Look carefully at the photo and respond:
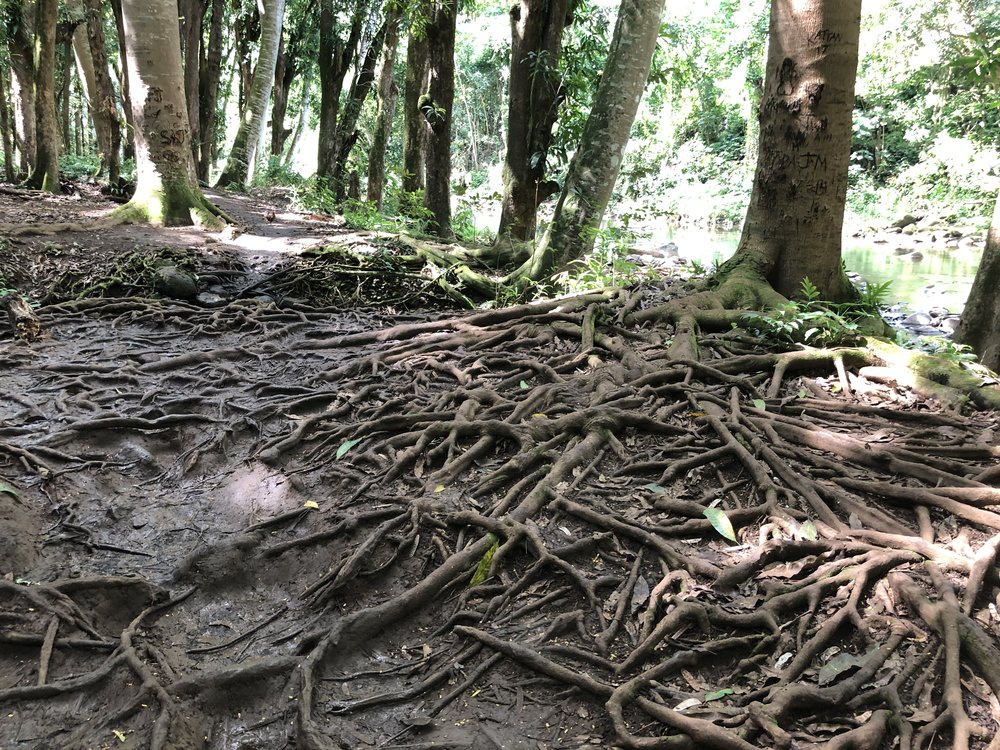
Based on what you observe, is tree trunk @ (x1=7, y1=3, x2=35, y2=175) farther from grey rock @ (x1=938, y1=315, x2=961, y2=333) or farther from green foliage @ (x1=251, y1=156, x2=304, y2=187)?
grey rock @ (x1=938, y1=315, x2=961, y2=333)

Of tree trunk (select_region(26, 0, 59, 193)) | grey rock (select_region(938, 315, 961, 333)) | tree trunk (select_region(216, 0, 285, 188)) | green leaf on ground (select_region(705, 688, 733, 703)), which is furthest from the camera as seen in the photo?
tree trunk (select_region(216, 0, 285, 188))

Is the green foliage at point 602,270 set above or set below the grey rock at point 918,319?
above

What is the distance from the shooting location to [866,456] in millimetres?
3818

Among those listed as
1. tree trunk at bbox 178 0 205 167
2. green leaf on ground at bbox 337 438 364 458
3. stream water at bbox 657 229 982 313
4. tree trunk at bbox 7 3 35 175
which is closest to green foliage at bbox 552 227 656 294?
stream water at bbox 657 229 982 313

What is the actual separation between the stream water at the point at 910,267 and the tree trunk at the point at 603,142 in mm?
3198

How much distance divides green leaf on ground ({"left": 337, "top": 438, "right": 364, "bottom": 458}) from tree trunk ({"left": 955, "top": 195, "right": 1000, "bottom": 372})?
5.92m

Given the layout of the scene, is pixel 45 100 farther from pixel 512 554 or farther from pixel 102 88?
pixel 512 554

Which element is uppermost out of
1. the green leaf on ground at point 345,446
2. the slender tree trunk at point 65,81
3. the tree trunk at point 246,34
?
the tree trunk at point 246,34

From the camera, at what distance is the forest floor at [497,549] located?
258cm

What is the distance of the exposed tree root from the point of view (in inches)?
102

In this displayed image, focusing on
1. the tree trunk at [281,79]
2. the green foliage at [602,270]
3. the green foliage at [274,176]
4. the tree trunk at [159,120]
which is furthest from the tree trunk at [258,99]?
the green foliage at [602,270]

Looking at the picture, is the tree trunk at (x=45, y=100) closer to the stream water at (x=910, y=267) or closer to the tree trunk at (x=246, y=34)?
the tree trunk at (x=246, y=34)

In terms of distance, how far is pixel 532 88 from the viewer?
9297mm

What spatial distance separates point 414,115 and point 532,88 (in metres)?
2.99
